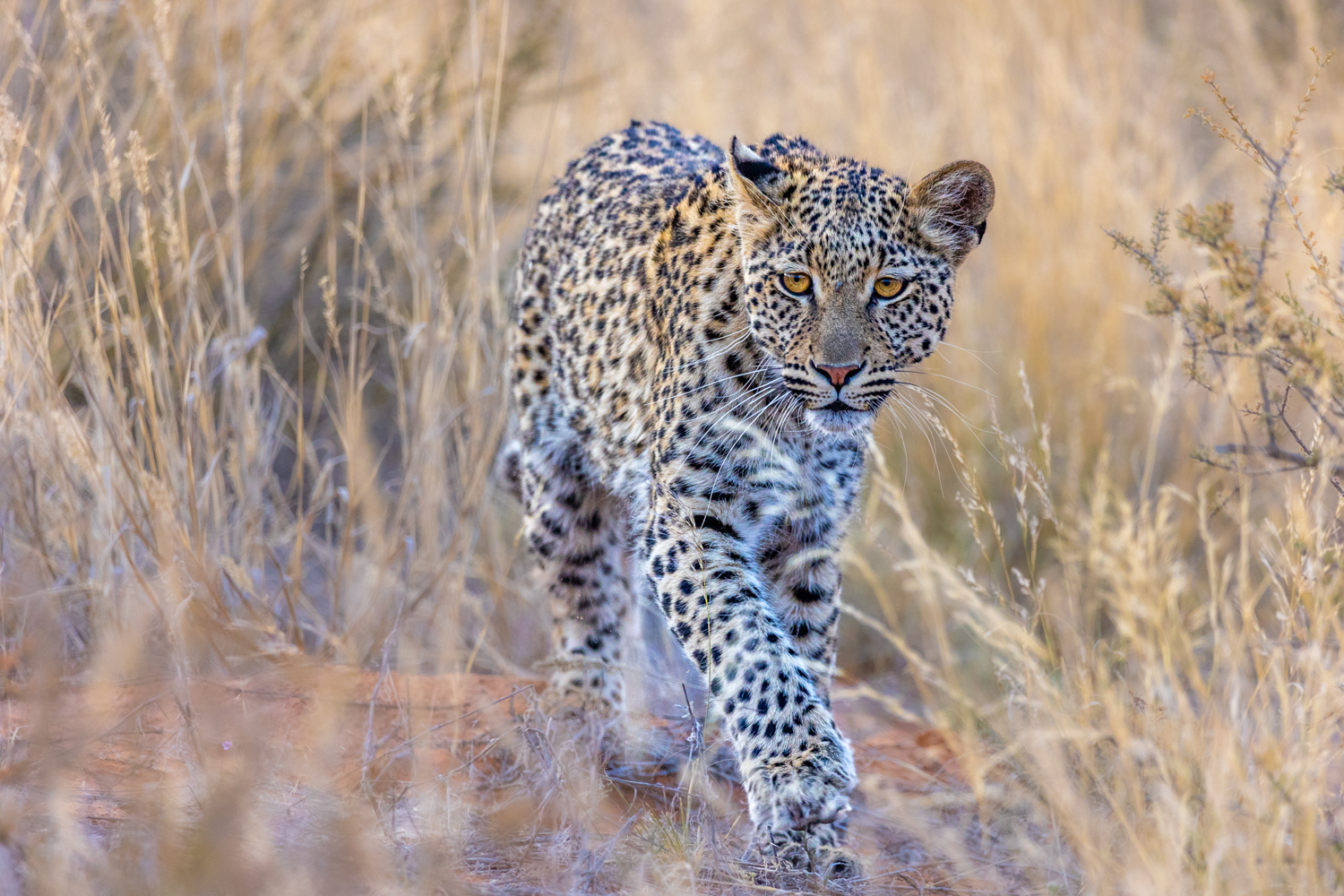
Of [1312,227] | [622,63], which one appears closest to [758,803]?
[1312,227]

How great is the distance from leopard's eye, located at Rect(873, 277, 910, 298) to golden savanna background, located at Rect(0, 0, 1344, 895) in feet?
1.19

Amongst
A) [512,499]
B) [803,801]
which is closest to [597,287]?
[803,801]

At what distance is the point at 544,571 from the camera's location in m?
5.03

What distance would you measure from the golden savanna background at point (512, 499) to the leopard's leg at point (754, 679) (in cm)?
17

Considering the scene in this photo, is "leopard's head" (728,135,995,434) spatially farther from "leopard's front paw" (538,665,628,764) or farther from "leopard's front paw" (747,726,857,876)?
"leopard's front paw" (538,665,628,764)

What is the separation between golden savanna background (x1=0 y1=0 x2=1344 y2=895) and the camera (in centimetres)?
277

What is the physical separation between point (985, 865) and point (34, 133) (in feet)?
15.2

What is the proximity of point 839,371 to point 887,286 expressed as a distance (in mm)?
329

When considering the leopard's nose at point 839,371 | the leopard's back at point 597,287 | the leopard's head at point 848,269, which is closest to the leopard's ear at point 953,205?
the leopard's head at point 848,269

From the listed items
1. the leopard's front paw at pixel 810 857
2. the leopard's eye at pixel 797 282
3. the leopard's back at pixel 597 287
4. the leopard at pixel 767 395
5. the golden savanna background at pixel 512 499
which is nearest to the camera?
the golden savanna background at pixel 512 499

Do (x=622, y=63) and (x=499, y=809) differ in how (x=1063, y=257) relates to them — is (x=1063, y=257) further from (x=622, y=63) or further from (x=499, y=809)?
(x=499, y=809)

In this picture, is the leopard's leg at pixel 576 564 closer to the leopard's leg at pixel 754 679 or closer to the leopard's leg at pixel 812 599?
the leopard's leg at pixel 812 599

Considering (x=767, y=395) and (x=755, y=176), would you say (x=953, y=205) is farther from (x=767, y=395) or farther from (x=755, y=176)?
(x=767, y=395)

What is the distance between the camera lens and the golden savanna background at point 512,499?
2.77 metres
